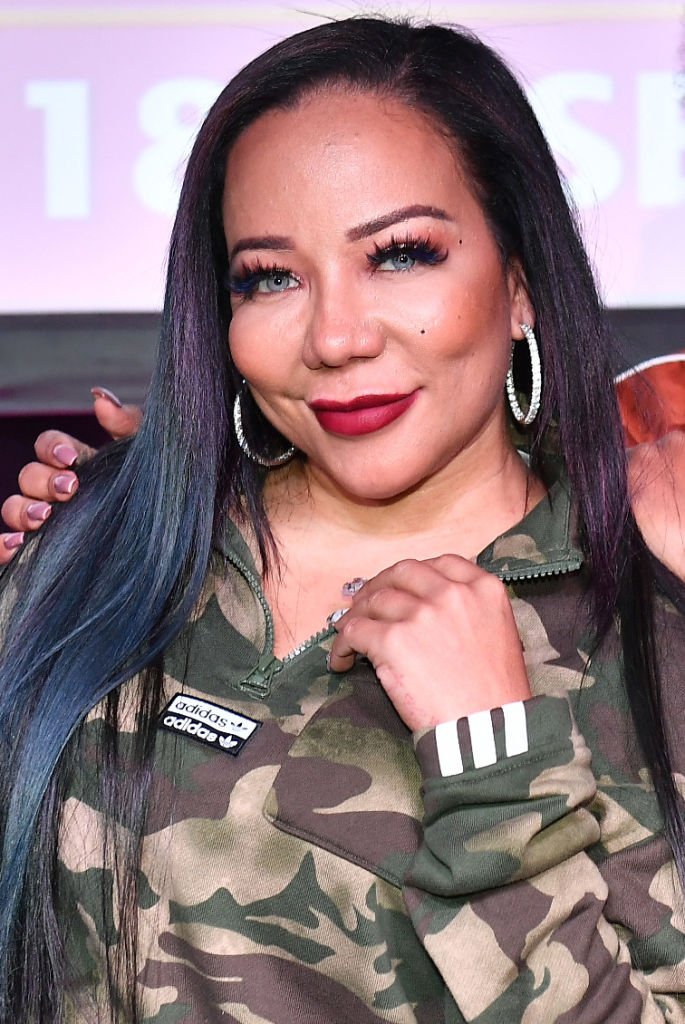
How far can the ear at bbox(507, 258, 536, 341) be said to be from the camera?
150cm

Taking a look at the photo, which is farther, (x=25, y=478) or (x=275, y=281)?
(x=25, y=478)

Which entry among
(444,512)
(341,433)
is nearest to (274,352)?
(341,433)

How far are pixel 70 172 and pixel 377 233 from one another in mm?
1187

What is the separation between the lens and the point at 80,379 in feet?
8.07

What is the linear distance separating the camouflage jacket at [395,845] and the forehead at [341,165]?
0.31 metres

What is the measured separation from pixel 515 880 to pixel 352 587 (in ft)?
1.21

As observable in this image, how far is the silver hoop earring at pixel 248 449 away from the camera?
1.60m

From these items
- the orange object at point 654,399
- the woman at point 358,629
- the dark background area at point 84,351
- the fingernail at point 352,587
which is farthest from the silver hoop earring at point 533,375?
the dark background area at point 84,351

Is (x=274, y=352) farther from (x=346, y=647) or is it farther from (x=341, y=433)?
(x=346, y=647)

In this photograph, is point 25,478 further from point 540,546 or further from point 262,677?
point 540,546

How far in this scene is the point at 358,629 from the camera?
1.35 m

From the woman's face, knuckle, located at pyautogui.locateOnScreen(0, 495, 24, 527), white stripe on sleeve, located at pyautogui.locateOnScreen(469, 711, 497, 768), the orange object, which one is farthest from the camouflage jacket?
the orange object

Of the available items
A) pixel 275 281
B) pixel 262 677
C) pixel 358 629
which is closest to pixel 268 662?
pixel 262 677

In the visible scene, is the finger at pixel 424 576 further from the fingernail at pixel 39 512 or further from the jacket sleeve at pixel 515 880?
the fingernail at pixel 39 512
